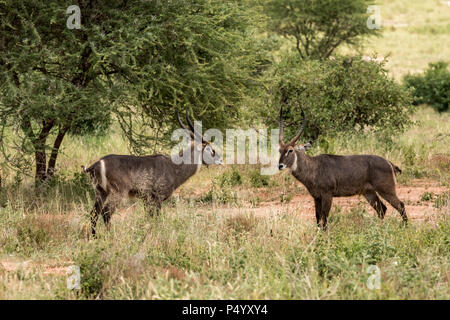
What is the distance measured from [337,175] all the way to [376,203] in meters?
0.82

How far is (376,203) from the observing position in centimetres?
899

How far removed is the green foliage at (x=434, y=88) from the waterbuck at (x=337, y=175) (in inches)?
558

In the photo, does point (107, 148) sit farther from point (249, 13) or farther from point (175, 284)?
point (175, 284)

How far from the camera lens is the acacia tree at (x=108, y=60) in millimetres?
9359

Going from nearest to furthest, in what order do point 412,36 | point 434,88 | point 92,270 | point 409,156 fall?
point 92,270 → point 409,156 → point 434,88 → point 412,36

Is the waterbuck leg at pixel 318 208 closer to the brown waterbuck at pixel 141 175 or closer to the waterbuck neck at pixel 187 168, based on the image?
the brown waterbuck at pixel 141 175

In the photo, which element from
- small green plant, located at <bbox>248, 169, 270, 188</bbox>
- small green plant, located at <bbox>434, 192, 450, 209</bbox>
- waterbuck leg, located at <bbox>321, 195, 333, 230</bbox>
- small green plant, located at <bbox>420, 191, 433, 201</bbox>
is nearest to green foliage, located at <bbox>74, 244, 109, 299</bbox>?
waterbuck leg, located at <bbox>321, 195, 333, 230</bbox>

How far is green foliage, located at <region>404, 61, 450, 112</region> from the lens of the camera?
22281mm

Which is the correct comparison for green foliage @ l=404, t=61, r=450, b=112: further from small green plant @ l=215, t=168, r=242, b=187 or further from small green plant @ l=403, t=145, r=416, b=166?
small green plant @ l=215, t=168, r=242, b=187

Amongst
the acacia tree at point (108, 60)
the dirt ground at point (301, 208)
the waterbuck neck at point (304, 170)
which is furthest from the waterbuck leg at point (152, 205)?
the waterbuck neck at point (304, 170)

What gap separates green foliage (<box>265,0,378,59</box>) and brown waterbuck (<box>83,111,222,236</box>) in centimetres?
1313

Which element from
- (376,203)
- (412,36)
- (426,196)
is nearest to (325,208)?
(376,203)

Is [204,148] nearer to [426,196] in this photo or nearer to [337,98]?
[426,196]

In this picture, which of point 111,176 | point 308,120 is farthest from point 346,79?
point 111,176
